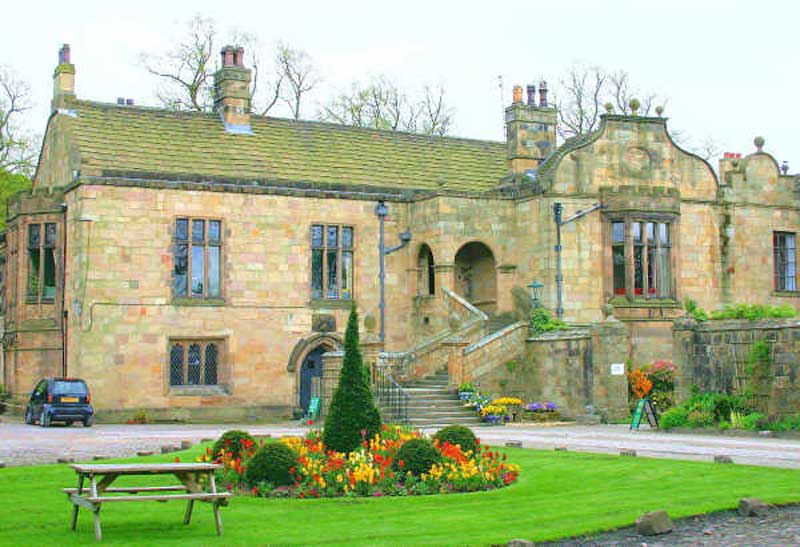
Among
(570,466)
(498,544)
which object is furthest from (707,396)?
(498,544)

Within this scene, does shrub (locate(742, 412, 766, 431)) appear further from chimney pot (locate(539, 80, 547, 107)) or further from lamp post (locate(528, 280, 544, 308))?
chimney pot (locate(539, 80, 547, 107))

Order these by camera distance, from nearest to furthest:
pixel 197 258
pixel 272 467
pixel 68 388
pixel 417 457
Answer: pixel 272 467, pixel 417 457, pixel 68 388, pixel 197 258

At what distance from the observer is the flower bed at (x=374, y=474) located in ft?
51.3

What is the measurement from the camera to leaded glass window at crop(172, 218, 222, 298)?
35250 mm

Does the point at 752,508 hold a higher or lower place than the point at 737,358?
lower

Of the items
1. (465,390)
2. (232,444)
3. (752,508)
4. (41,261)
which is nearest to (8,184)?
(41,261)

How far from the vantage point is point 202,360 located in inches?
1393

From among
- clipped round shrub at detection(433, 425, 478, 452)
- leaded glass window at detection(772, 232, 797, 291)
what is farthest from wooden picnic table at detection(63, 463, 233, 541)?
leaded glass window at detection(772, 232, 797, 291)

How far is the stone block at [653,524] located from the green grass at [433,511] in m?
0.45

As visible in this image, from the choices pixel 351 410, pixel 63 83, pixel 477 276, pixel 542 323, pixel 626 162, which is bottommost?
pixel 351 410

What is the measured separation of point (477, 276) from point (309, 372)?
21.2ft

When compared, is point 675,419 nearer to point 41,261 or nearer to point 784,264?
point 784,264

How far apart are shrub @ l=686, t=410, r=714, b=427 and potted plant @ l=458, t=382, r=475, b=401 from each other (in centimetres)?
677

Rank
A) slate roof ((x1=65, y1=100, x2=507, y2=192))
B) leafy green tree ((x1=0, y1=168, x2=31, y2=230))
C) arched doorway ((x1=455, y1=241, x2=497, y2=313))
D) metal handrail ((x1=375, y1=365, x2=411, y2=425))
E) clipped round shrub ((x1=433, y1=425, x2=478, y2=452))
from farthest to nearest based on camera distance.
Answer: leafy green tree ((x1=0, y1=168, x2=31, y2=230)) → arched doorway ((x1=455, y1=241, x2=497, y2=313)) → slate roof ((x1=65, y1=100, x2=507, y2=192)) → metal handrail ((x1=375, y1=365, x2=411, y2=425)) → clipped round shrub ((x1=433, y1=425, x2=478, y2=452))
